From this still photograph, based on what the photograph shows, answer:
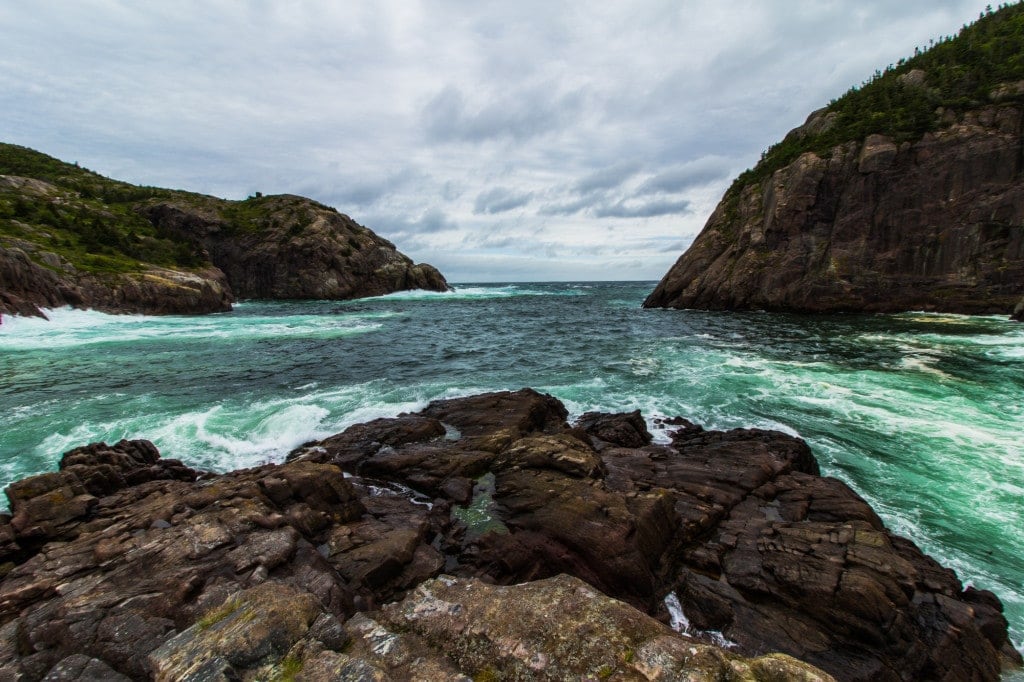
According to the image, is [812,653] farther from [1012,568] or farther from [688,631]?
[1012,568]

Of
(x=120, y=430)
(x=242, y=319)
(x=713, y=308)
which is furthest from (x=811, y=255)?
(x=242, y=319)

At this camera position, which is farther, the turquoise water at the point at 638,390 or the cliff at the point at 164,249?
the cliff at the point at 164,249

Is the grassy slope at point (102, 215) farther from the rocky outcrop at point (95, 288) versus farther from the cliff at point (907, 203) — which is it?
the cliff at point (907, 203)

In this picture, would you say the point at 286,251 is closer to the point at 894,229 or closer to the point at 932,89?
the point at 894,229

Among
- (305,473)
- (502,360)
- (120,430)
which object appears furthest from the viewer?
(502,360)

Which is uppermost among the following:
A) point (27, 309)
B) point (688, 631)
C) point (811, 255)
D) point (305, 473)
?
point (811, 255)

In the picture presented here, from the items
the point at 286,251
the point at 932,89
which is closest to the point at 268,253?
the point at 286,251

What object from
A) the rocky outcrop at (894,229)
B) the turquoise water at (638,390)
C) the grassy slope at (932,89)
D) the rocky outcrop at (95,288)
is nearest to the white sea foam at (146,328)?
the turquoise water at (638,390)

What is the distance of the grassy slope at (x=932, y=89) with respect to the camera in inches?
1839

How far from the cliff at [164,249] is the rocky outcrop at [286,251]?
0.22 meters

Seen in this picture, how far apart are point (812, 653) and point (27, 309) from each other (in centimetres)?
5971

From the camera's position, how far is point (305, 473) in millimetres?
10250

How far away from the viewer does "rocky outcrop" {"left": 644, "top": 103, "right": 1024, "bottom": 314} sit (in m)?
41.6

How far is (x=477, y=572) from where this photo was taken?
8.50m
